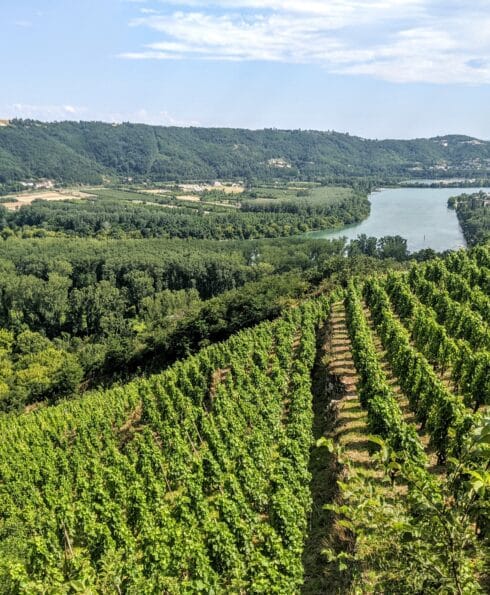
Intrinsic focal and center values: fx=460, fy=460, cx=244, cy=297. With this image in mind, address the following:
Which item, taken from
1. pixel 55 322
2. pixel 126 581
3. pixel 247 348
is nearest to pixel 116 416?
pixel 247 348

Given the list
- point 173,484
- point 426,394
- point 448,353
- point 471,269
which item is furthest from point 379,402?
point 471,269

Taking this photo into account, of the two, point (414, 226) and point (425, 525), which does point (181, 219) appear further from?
point (425, 525)

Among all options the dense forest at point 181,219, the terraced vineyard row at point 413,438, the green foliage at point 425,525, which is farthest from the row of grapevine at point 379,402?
the dense forest at point 181,219

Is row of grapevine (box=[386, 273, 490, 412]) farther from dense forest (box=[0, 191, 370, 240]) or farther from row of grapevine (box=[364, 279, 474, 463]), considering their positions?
dense forest (box=[0, 191, 370, 240])

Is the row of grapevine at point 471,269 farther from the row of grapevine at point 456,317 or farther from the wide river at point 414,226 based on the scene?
the wide river at point 414,226

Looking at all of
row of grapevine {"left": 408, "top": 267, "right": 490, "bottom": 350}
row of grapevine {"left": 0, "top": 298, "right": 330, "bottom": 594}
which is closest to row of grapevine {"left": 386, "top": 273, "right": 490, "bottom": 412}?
row of grapevine {"left": 408, "top": 267, "right": 490, "bottom": 350}
